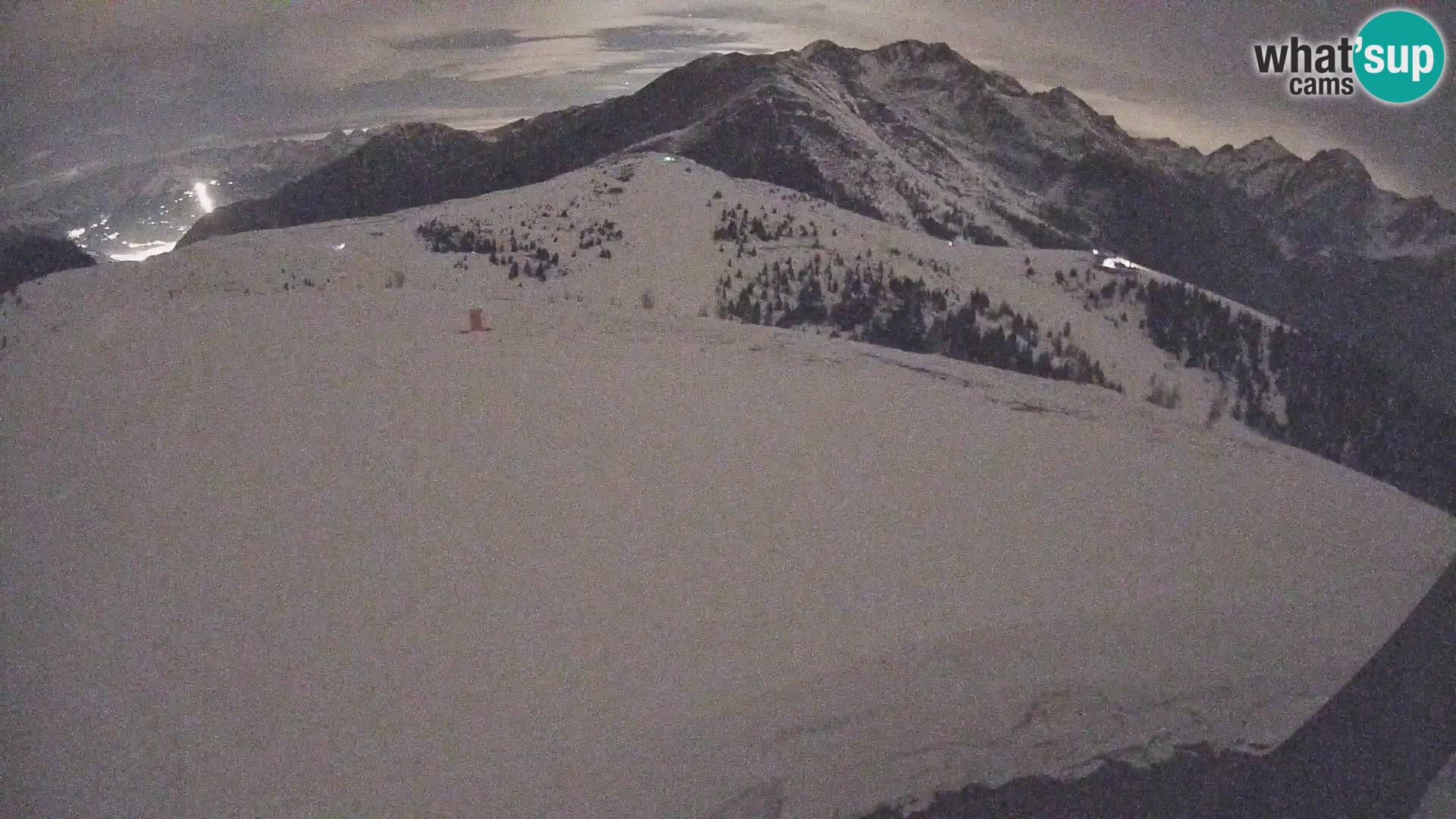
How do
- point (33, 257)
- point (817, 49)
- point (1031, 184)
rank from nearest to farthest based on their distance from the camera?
point (33, 257), point (817, 49), point (1031, 184)

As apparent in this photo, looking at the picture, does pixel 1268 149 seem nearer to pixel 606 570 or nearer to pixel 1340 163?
pixel 1340 163

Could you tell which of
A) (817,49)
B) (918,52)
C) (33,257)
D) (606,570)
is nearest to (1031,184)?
(918,52)

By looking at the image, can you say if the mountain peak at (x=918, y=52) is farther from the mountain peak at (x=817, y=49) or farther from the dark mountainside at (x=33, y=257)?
the dark mountainside at (x=33, y=257)

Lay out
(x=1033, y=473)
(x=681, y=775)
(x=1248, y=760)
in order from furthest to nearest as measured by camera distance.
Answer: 1. (x=1033, y=473)
2. (x=1248, y=760)
3. (x=681, y=775)

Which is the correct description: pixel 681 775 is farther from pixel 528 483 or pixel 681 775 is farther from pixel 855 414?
pixel 855 414

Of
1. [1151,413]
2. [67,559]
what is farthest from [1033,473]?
[67,559]

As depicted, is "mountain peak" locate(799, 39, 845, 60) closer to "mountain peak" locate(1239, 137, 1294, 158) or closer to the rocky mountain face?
the rocky mountain face

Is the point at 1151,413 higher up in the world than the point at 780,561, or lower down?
higher up

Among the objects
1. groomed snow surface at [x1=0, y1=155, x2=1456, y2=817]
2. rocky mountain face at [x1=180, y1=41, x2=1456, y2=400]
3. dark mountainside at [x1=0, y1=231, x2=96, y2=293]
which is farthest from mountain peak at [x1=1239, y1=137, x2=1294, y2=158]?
dark mountainside at [x1=0, y1=231, x2=96, y2=293]
